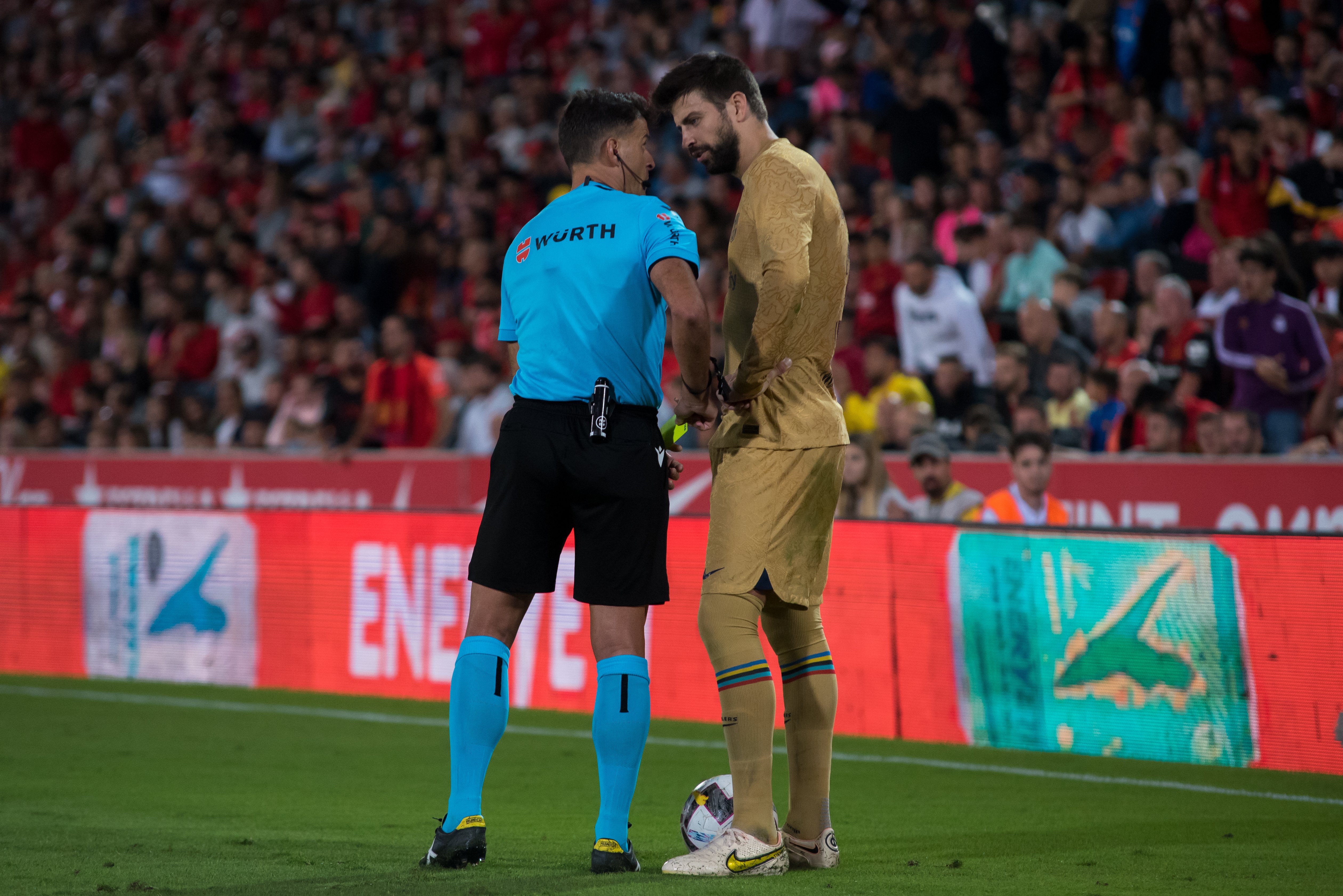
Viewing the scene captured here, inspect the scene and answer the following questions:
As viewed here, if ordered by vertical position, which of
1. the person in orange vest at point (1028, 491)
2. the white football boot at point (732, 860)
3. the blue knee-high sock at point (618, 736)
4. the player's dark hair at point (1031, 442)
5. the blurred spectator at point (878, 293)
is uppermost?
the blurred spectator at point (878, 293)

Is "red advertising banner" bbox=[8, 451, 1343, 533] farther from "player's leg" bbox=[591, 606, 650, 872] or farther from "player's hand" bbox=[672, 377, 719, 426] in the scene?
"player's leg" bbox=[591, 606, 650, 872]

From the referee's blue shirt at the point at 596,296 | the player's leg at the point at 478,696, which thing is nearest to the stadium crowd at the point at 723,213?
the referee's blue shirt at the point at 596,296

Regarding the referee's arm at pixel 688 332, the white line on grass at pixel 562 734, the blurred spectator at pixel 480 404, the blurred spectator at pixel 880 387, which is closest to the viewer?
the referee's arm at pixel 688 332

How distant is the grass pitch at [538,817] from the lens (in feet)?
15.9

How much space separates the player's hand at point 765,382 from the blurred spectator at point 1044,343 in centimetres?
701

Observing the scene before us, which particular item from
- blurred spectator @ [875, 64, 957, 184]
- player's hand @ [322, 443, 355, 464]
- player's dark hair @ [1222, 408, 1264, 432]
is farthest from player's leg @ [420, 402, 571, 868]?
blurred spectator @ [875, 64, 957, 184]

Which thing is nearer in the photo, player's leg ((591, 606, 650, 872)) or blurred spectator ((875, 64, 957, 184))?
player's leg ((591, 606, 650, 872))

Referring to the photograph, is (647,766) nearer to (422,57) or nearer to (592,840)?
(592,840)

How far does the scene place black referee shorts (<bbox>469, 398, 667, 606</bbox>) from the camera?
495 centimetres

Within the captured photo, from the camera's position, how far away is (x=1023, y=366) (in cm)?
1157

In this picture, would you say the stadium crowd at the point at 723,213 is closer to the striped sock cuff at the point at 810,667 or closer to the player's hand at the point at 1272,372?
the player's hand at the point at 1272,372

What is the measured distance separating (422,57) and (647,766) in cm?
1494

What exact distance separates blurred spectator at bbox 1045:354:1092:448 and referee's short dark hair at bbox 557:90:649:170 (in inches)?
263

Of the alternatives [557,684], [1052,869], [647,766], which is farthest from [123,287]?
[1052,869]
